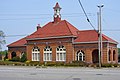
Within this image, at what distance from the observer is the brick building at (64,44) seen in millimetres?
50906

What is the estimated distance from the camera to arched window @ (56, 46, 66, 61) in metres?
53.6

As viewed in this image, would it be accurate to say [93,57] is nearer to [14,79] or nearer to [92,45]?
[92,45]

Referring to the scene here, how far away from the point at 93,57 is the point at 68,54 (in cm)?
511

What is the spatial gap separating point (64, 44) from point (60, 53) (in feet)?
7.31

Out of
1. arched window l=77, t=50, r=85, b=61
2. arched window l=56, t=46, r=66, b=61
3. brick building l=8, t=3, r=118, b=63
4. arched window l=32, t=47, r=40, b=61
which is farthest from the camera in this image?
arched window l=32, t=47, r=40, b=61

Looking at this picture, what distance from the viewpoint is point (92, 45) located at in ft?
166

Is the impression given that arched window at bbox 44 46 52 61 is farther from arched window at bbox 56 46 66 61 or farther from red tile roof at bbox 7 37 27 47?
red tile roof at bbox 7 37 27 47

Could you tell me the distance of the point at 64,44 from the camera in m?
53.2

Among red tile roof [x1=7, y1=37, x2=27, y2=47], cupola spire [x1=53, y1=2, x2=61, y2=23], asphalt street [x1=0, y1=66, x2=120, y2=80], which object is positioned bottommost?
asphalt street [x1=0, y1=66, x2=120, y2=80]

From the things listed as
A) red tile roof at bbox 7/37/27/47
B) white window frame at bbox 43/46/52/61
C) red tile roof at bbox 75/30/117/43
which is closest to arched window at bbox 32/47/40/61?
white window frame at bbox 43/46/52/61

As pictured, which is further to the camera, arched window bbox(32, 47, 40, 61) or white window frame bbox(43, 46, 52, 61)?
arched window bbox(32, 47, 40, 61)

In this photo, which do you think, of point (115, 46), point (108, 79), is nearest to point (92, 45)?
point (115, 46)

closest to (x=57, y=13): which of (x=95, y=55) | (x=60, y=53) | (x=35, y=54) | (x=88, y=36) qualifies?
(x=35, y=54)

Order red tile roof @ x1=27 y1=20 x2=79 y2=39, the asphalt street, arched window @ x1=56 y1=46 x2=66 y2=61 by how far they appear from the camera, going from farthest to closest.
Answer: red tile roof @ x1=27 y1=20 x2=79 y2=39 → arched window @ x1=56 y1=46 x2=66 y2=61 → the asphalt street
